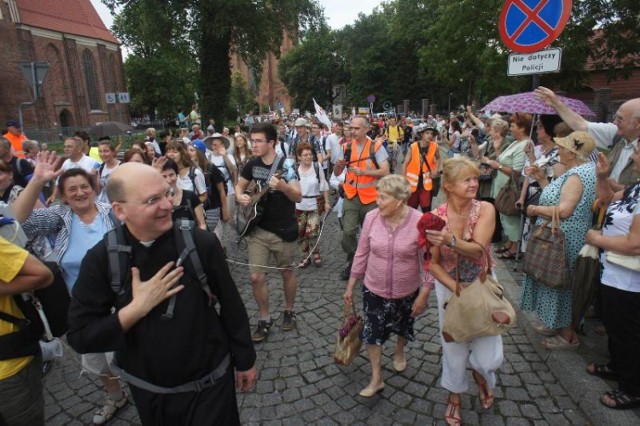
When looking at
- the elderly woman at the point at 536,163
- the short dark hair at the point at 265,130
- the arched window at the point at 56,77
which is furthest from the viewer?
the arched window at the point at 56,77

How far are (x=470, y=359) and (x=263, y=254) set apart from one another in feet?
7.12

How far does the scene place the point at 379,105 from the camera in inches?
1961

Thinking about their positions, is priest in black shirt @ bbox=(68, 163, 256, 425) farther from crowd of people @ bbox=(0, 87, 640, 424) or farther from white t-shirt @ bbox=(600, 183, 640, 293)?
white t-shirt @ bbox=(600, 183, 640, 293)

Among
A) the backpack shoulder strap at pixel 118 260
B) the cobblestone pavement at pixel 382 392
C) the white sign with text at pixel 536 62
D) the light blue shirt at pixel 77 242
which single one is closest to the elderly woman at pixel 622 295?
the cobblestone pavement at pixel 382 392

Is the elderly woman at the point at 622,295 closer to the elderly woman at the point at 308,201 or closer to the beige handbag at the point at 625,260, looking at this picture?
the beige handbag at the point at 625,260

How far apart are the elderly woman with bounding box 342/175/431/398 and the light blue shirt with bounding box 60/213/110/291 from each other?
6.84ft

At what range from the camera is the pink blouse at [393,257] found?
3037 millimetres

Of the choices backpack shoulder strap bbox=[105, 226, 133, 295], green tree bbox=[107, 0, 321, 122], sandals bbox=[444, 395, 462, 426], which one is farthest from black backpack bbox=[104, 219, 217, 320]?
green tree bbox=[107, 0, 321, 122]

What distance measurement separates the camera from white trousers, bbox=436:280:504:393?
2.69 meters

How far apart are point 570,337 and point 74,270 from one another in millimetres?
4256

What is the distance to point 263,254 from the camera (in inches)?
161

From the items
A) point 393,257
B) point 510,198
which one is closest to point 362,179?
point 510,198

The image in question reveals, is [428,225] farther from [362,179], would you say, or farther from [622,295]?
[362,179]

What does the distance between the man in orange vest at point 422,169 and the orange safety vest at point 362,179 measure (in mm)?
963
